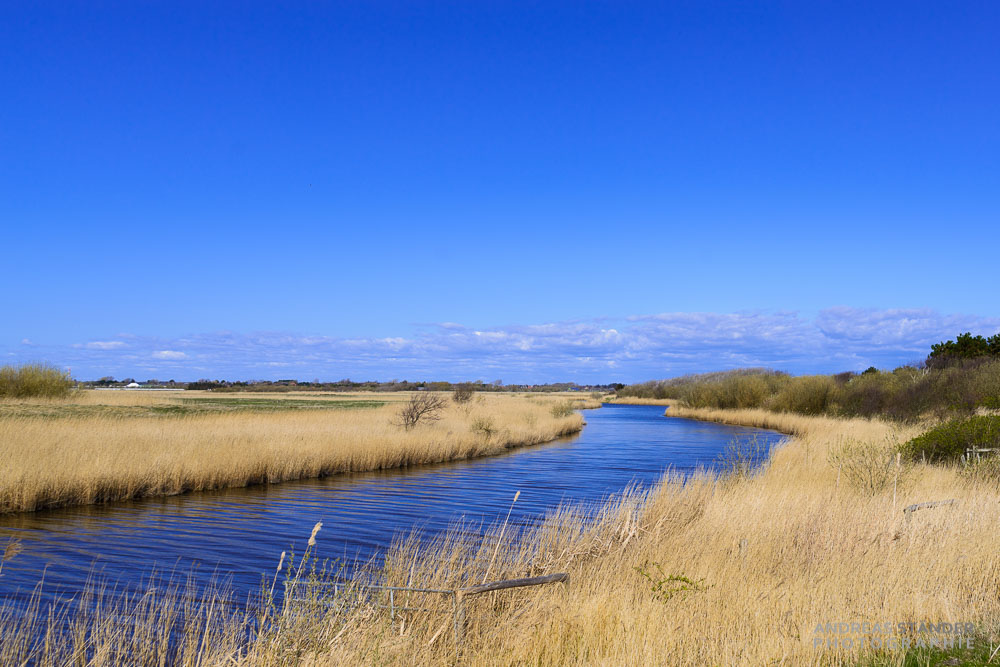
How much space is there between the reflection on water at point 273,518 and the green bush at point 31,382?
32.6 m

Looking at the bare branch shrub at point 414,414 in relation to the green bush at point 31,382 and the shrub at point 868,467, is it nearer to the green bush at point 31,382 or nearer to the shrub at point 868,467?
the shrub at point 868,467

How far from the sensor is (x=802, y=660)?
5.75 metres

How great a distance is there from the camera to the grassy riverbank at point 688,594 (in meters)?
5.94

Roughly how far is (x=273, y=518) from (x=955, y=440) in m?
18.3

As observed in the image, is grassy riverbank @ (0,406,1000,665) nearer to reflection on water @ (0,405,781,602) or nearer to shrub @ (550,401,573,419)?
reflection on water @ (0,405,781,602)

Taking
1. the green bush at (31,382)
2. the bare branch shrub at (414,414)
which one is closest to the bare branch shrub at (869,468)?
the bare branch shrub at (414,414)

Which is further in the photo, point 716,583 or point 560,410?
point 560,410

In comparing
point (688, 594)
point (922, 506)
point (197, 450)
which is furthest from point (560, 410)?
point (688, 594)

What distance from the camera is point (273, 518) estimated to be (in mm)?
16484

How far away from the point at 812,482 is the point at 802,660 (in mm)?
11553

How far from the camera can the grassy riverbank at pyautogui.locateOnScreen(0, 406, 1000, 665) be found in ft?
19.5

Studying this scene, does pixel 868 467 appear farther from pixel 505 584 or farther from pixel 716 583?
pixel 505 584

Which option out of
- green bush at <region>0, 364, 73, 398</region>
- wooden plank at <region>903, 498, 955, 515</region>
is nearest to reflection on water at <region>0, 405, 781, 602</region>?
wooden plank at <region>903, 498, 955, 515</region>

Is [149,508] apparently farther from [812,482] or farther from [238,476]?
[812,482]
